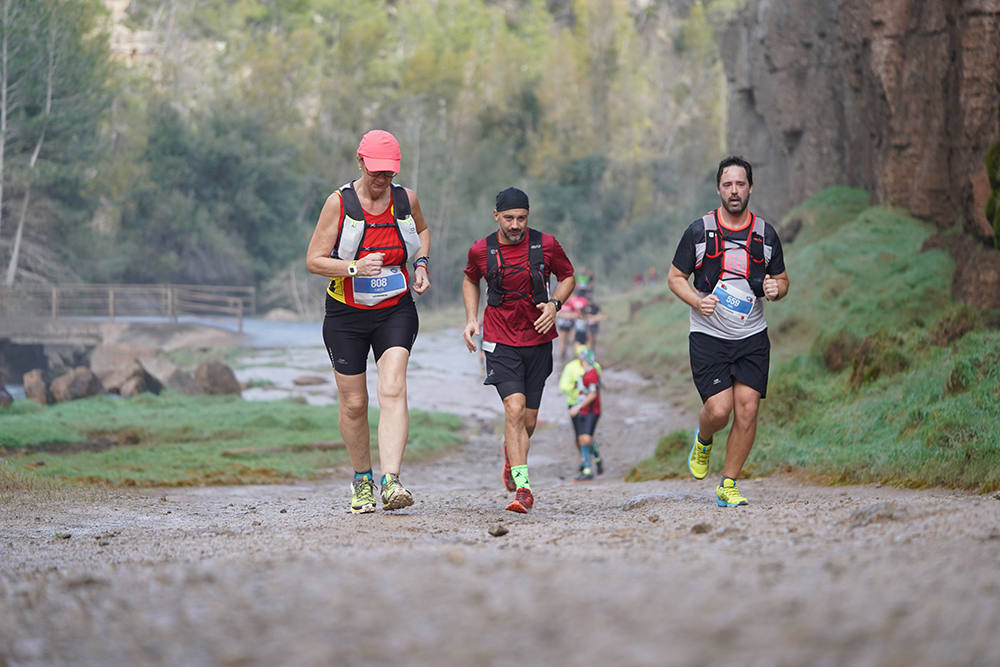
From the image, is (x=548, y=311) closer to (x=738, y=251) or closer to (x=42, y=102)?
(x=738, y=251)

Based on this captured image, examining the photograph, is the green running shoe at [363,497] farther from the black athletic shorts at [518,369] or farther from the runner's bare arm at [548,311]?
the runner's bare arm at [548,311]

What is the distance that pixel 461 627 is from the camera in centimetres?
306

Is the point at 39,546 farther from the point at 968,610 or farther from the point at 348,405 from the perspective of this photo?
the point at 968,610

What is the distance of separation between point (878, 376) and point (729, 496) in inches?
214

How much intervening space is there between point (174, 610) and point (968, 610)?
2.19 m

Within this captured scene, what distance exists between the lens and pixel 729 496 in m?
7.21

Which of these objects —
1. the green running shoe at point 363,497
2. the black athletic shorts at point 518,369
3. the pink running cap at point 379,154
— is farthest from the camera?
the black athletic shorts at point 518,369

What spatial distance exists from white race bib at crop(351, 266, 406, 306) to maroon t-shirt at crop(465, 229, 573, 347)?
723 mm

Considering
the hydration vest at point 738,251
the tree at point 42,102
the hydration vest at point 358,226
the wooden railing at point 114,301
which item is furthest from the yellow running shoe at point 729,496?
the tree at point 42,102

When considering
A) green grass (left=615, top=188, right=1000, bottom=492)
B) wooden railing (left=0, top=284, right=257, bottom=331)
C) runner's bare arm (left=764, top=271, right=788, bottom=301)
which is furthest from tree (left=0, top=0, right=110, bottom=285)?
runner's bare arm (left=764, top=271, right=788, bottom=301)

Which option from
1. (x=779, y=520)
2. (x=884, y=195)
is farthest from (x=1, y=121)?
(x=779, y=520)

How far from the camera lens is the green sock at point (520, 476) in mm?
7527

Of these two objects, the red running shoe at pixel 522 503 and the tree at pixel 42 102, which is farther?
the tree at pixel 42 102

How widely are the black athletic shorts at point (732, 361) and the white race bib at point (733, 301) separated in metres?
0.15
